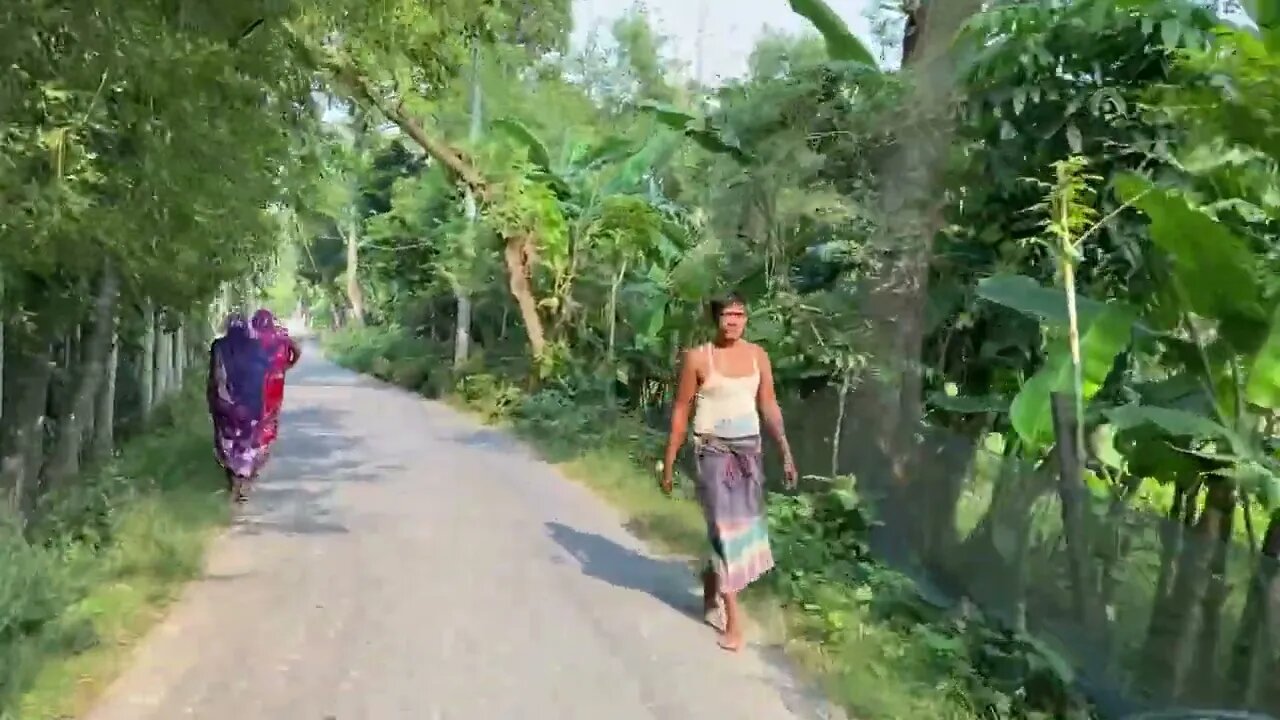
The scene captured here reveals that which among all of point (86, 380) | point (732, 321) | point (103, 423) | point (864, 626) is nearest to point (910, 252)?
point (732, 321)

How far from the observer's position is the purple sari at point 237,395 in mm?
11109

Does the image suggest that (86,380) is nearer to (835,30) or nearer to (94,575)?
(94,575)

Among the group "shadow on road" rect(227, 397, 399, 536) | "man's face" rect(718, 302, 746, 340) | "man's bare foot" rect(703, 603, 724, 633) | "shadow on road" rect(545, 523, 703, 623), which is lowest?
"shadow on road" rect(227, 397, 399, 536)

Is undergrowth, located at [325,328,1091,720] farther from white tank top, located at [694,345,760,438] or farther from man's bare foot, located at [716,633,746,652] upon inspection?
white tank top, located at [694,345,760,438]

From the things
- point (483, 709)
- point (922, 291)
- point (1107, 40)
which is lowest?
point (483, 709)

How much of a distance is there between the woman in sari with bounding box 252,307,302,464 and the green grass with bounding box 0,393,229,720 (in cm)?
67

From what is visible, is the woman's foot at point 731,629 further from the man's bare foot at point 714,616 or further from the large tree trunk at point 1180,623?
the large tree trunk at point 1180,623

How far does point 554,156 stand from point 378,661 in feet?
64.5

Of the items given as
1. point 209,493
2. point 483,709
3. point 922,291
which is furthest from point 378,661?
point 209,493

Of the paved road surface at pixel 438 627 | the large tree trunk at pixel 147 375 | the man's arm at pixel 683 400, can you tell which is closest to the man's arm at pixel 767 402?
the man's arm at pixel 683 400

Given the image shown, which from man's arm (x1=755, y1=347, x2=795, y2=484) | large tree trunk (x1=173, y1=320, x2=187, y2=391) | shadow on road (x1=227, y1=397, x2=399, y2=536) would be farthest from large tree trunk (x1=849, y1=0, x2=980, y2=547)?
large tree trunk (x1=173, y1=320, x2=187, y2=391)

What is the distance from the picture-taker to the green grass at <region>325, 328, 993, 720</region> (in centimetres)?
591

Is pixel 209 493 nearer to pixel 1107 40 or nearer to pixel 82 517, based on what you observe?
pixel 82 517

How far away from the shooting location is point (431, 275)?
33.1 metres
